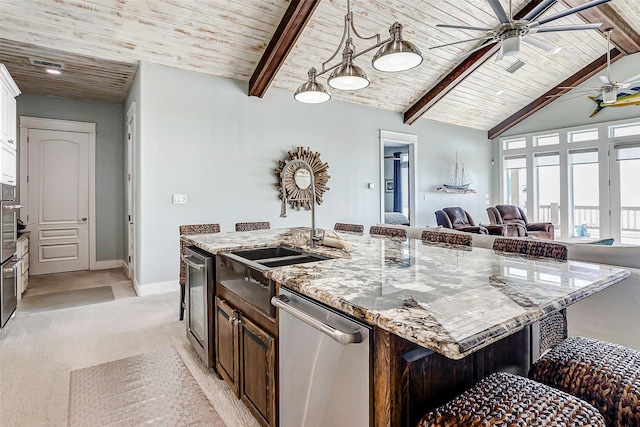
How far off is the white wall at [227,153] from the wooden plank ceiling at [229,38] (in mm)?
260

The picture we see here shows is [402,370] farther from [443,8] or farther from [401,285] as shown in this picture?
[443,8]

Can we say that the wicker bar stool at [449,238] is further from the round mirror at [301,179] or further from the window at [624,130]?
the window at [624,130]

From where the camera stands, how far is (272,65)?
171 inches

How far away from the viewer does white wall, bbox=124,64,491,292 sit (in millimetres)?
4191

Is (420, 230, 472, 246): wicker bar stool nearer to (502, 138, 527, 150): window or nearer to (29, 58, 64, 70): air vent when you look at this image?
(29, 58, 64, 70): air vent

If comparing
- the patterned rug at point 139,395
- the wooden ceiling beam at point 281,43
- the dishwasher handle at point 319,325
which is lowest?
the patterned rug at point 139,395

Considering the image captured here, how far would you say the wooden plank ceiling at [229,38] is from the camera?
345cm

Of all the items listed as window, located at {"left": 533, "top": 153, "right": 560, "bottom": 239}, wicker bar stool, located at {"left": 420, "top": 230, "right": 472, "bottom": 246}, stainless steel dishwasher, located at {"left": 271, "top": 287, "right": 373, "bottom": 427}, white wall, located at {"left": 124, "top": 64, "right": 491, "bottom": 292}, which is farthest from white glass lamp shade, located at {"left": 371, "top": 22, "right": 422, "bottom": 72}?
window, located at {"left": 533, "top": 153, "right": 560, "bottom": 239}

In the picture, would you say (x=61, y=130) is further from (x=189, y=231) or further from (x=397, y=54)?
(x=397, y=54)

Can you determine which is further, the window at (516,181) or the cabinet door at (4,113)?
the window at (516,181)

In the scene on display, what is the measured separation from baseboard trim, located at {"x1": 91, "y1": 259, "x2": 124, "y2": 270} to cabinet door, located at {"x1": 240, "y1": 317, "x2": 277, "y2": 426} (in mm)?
5209

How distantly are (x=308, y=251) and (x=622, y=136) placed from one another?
26.3 feet

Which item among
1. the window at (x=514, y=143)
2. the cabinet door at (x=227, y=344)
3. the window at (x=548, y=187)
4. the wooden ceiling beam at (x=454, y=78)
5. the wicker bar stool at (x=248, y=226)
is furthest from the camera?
the window at (x=514, y=143)

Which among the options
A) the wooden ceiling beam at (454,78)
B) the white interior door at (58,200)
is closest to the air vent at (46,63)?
the white interior door at (58,200)
